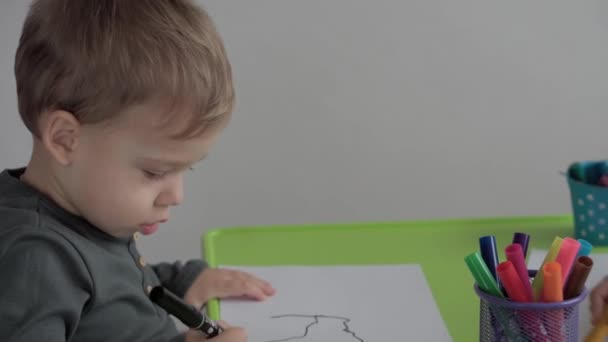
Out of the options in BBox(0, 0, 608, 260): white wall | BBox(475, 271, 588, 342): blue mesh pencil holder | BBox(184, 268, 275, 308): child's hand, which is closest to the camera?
BBox(475, 271, 588, 342): blue mesh pencil holder

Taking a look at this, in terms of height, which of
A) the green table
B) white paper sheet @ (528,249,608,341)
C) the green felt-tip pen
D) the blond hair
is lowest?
the green table

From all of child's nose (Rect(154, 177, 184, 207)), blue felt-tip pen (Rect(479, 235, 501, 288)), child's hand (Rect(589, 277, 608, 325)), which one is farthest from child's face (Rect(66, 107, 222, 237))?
child's hand (Rect(589, 277, 608, 325))

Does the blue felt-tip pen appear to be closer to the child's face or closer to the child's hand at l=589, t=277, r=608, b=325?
the child's hand at l=589, t=277, r=608, b=325

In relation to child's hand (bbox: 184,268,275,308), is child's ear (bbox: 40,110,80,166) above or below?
above

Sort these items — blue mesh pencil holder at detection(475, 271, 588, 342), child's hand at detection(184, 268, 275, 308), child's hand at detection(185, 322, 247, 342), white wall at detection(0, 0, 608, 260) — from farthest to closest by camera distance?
1. white wall at detection(0, 0, 608, 260)
2. child's hand at detection(184, 268, 275, 308)
3. child's hand at detection(185, 322, 247, 342)
4. blue mesh pencil holder at detection(475, 271, 588, 342)

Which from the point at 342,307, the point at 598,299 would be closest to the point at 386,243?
the point at 342,307

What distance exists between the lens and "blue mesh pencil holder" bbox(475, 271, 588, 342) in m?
0.57

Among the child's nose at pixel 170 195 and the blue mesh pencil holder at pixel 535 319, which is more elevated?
the child's nose at pixel 170 195

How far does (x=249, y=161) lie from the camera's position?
142 cm

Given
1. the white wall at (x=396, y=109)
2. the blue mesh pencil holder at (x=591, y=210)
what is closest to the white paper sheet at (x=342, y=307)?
the blue mesh pencil holder at (x=591, y=210)

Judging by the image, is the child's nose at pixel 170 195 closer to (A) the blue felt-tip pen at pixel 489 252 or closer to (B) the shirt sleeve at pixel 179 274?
(B) the shirt sleeve at pixel 179 274

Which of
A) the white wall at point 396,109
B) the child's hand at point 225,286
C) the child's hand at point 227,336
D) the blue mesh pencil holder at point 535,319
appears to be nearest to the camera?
the blue mesh pencil holder at point 535,319

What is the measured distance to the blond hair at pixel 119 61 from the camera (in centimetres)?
66

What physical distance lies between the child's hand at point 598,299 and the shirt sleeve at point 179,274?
397 millimetres
